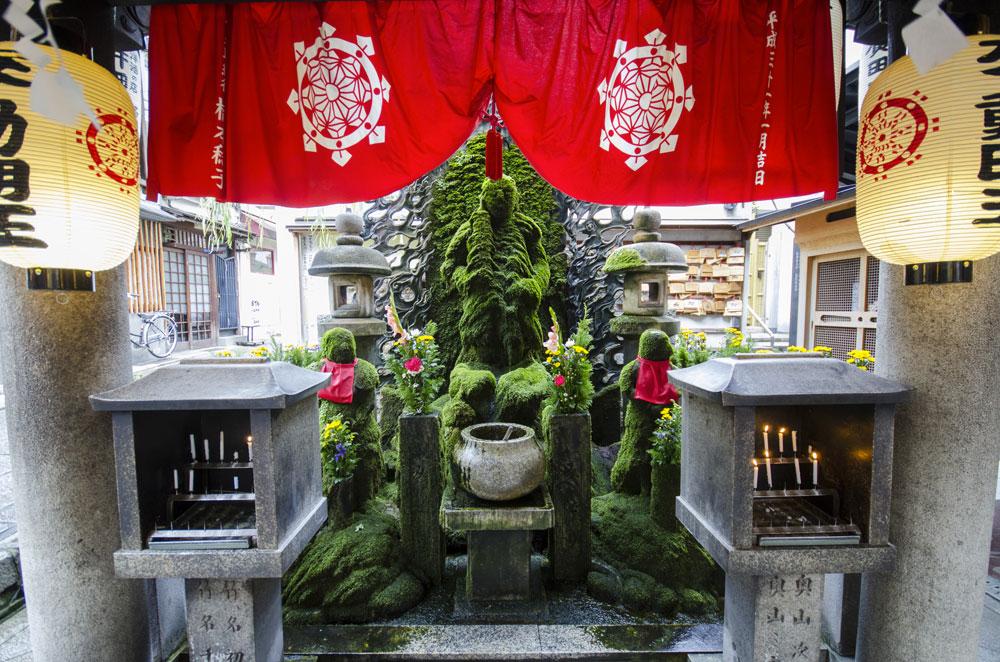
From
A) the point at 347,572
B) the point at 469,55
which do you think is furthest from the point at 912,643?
the point at 469,55

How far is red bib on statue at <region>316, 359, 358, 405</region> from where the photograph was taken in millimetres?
5094

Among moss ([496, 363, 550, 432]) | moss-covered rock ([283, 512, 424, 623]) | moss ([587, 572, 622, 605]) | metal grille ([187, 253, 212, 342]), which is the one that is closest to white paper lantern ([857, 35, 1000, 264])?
moss ([587, 572, 622, 605])

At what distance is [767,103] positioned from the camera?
10.5 feet

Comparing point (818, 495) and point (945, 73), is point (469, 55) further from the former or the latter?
point (818, 495)

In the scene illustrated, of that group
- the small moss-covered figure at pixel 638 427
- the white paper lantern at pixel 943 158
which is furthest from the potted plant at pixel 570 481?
the white paper lantern at pixel 943 158

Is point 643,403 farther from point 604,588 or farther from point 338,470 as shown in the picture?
point 338,470

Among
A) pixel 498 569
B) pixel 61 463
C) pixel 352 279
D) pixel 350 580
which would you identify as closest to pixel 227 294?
pixel 352 279

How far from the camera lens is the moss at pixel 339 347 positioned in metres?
5.12

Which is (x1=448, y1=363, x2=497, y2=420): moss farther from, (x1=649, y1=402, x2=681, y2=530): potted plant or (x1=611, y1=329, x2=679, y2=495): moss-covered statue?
(x1=649, y1=402, x2=681, y2=530): potted plant

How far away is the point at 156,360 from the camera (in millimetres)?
12945

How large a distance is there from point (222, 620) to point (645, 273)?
6233mm

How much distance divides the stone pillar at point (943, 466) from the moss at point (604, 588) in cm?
220

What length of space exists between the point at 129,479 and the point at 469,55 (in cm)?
351

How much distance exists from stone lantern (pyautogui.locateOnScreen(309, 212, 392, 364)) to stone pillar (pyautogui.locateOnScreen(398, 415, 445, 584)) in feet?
8.02
